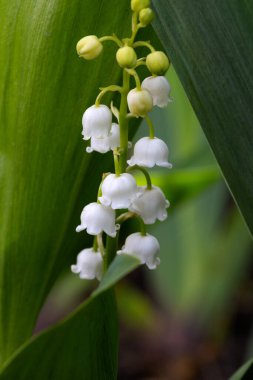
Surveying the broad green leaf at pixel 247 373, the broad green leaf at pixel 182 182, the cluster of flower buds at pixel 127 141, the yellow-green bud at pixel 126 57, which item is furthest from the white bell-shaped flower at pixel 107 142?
the broad green leaf at pixel 182 182

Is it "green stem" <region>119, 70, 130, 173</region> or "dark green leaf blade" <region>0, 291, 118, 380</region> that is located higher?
"green stem" <region>119, 70, 130, 173</region>

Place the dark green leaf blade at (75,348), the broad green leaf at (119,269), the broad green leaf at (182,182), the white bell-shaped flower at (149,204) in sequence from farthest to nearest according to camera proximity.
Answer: the broad green leaf at (182,182) < the white bell-shaped flower at (149,204) < the dark green leaf blade at (75,348) < the broad green leaf at (119,269)

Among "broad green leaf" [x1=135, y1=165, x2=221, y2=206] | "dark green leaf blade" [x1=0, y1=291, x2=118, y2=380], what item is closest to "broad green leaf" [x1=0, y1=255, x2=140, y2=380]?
"dark green leaf blade" [x1=0, y1=291, x2=118, y2=380]

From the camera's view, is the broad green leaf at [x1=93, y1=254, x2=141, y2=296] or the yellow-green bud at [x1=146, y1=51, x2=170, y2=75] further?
the yellow-green bud at [x1=146, y1=51, x2=170, y2=75]

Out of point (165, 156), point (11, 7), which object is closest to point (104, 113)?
point (165, 156)

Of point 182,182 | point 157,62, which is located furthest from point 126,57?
point 182,182

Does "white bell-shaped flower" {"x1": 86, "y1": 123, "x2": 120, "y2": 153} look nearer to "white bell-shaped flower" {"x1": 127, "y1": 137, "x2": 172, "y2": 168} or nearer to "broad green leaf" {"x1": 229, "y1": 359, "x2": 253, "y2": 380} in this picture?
"white bell-shaped flower" {"x1": 127, "y1": 137, "x2": 172, "y2": 168}

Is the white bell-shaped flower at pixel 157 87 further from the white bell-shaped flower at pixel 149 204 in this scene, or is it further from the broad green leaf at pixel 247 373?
the broad green leaf at pixel 247 373
